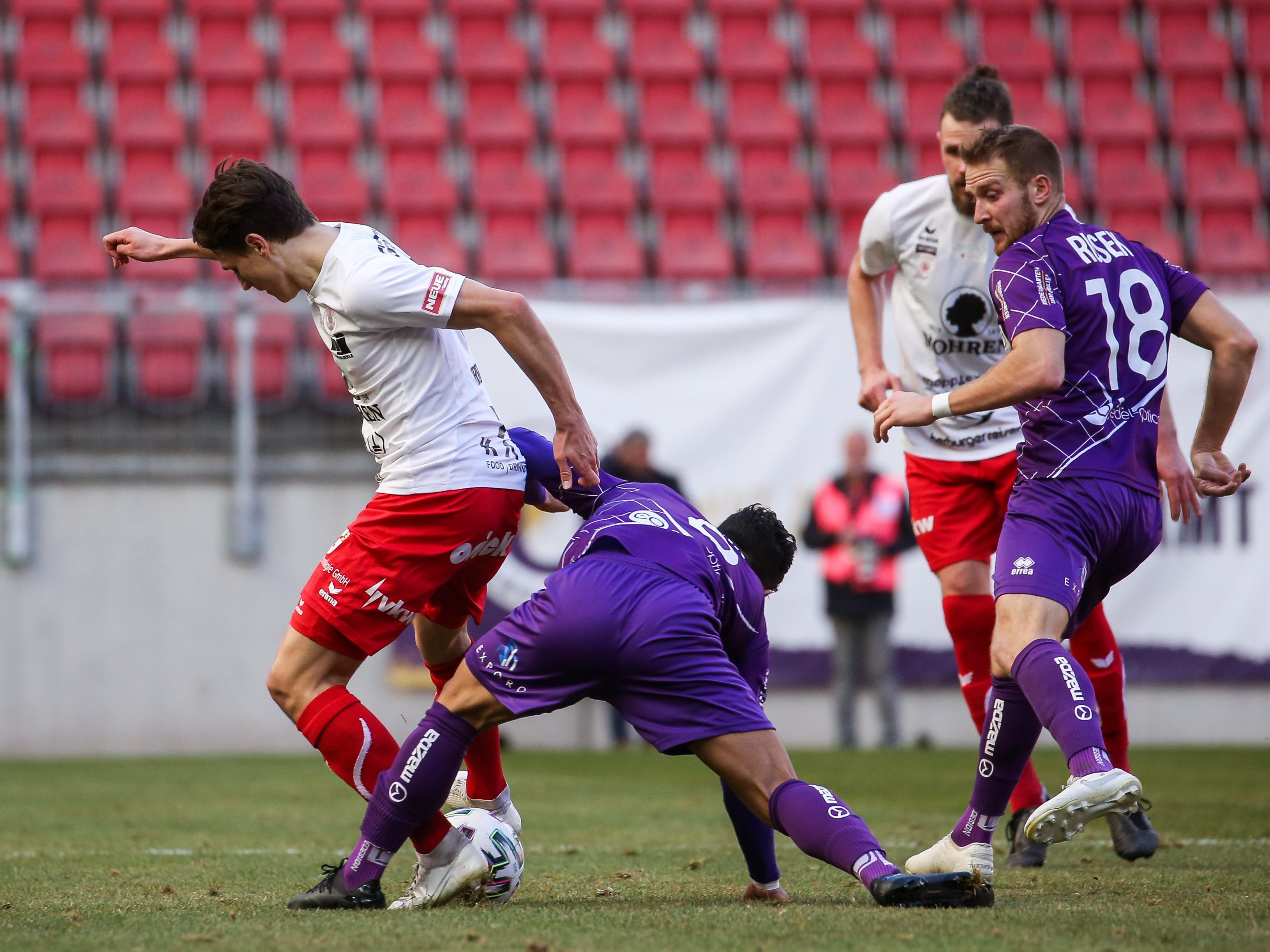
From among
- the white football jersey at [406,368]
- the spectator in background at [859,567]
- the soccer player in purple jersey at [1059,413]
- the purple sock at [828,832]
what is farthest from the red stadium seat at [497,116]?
the purple sock at [828,832]

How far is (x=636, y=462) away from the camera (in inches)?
370

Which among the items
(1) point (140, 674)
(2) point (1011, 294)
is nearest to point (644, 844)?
(2) point (1011, 294)

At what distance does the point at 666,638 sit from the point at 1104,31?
473 inches

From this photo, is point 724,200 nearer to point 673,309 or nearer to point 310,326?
point 673,309

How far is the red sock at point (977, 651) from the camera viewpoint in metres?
4.83

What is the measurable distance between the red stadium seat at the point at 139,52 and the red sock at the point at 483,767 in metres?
9.76

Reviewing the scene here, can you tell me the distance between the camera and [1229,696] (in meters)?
9.95

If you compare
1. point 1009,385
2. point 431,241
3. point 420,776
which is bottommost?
point 420,776

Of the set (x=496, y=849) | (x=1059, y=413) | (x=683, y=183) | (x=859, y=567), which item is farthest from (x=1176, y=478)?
(x=683, y=183)

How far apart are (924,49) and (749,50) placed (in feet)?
5.35

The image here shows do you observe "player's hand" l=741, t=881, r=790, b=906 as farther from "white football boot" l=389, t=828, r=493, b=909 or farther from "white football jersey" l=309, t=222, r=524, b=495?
"white football jersey" l=309, t=222, r=524, b=495

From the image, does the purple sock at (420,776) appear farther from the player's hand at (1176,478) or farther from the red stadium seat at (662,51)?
the red stadium seat at (662,51)

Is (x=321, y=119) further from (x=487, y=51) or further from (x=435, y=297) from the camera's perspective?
(x=435, y=297)

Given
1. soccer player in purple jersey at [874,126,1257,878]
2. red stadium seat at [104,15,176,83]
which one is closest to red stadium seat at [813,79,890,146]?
red stadium seat at [104,15,176,83]
